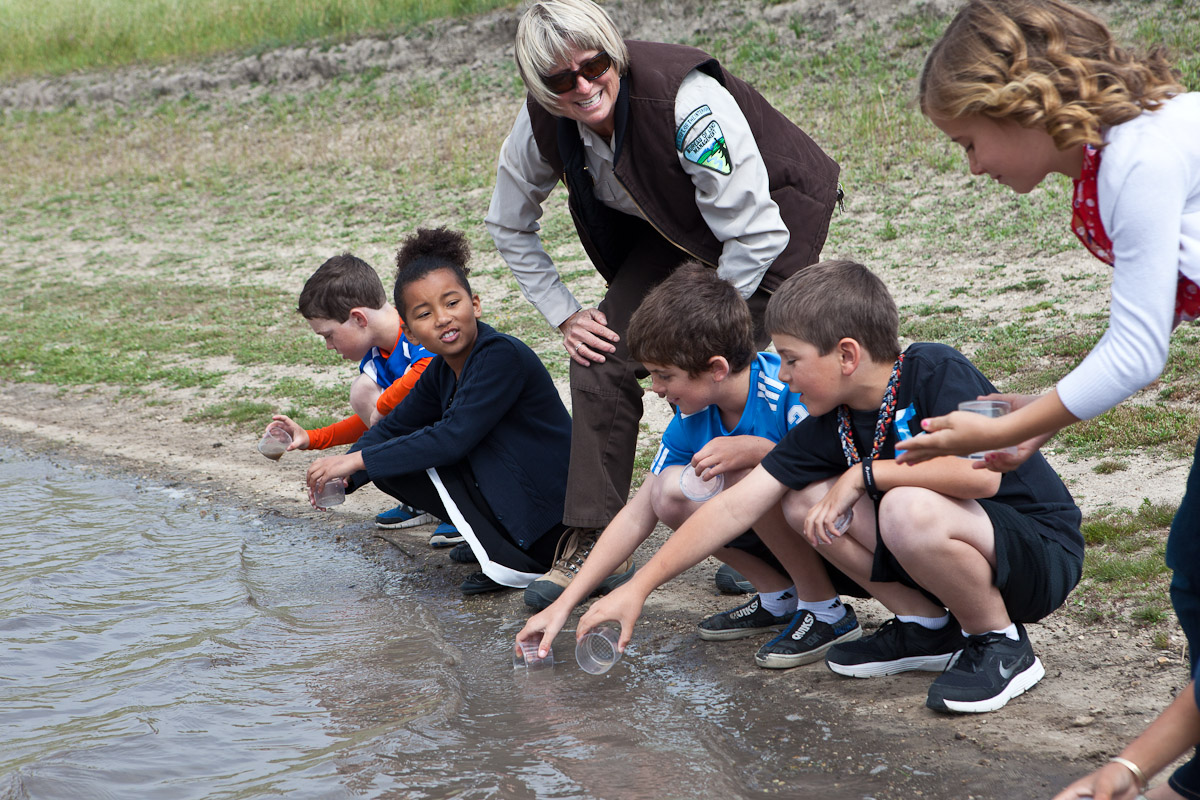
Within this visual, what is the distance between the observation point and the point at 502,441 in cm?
414

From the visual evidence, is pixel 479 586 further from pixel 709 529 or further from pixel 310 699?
pixel 709 529

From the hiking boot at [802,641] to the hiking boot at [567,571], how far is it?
2.40 ft

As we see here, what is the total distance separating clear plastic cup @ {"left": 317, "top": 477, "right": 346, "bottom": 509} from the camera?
13.6 feet

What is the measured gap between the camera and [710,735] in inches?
112

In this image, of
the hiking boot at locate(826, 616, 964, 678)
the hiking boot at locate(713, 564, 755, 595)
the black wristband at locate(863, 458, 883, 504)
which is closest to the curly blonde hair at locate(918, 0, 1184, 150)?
the black wristband at locate(863, 458, 883, 504)

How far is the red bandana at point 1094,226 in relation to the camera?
76.4 inches

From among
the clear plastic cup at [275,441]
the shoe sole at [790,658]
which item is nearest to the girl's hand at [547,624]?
the shoe sole at [790,658]

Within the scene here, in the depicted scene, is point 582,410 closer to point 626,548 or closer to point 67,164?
point 626,548

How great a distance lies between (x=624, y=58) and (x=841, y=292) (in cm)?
115

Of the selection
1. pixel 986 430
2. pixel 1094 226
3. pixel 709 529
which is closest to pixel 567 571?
pixel 709 529

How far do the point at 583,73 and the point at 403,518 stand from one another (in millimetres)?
2468

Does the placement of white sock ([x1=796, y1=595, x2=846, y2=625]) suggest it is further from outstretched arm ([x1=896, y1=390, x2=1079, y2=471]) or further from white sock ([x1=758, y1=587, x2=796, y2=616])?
outstretched arm ([x1=896, y1=390, x2=1079, y2=471])

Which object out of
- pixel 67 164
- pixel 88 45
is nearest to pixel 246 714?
pixel 67 164

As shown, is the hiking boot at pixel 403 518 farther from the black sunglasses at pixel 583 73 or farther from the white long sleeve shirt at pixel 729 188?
the black sunglasses at pixel 583 73
